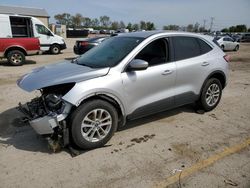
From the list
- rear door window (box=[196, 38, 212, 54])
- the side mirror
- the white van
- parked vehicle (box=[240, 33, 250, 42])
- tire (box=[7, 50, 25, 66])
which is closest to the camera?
the side mirror

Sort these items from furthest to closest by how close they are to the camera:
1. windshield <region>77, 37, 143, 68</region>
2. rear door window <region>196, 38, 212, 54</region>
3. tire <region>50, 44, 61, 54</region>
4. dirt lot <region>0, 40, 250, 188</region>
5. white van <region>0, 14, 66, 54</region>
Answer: tire <region>50, 44, 61, 54</region>, white van <region>0, 14, 66, 54</region>, rear door window <region>196, 38, 212, 54</region>, windshield <region>77, 37, 143, 68</region>, dirt lot <region>0, 40, 250, 188</region>

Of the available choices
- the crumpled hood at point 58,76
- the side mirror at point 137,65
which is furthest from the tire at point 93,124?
the side mirror at point 137,65

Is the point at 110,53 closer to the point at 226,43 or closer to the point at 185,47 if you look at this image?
the point at 185,47

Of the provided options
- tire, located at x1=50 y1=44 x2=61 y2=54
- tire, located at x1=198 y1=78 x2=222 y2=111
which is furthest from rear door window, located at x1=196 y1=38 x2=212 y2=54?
tire, located at x1=50 y1=44 x2=61 y2=54

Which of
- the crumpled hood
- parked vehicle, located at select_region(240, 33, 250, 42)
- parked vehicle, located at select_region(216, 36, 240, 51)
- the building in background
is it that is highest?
the building in background

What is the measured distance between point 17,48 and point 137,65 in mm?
10149

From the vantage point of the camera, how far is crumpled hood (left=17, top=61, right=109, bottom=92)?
11.8 ft

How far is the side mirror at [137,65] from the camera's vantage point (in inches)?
155

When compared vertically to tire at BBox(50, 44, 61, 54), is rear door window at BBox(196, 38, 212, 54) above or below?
above

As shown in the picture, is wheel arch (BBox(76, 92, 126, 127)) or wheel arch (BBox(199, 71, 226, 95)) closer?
wheel arch (BBox(76, 92, 126, 127))

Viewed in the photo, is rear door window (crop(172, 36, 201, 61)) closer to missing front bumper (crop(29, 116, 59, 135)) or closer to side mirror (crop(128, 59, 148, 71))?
side mirror (crop(128, 59, 148, 71))

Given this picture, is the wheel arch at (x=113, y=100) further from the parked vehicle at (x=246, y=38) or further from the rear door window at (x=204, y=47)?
the parked vehicle at (x=246, y=38)

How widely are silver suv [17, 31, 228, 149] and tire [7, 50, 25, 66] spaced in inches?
338

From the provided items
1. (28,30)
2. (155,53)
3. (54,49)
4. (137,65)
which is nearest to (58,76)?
(137,65)
